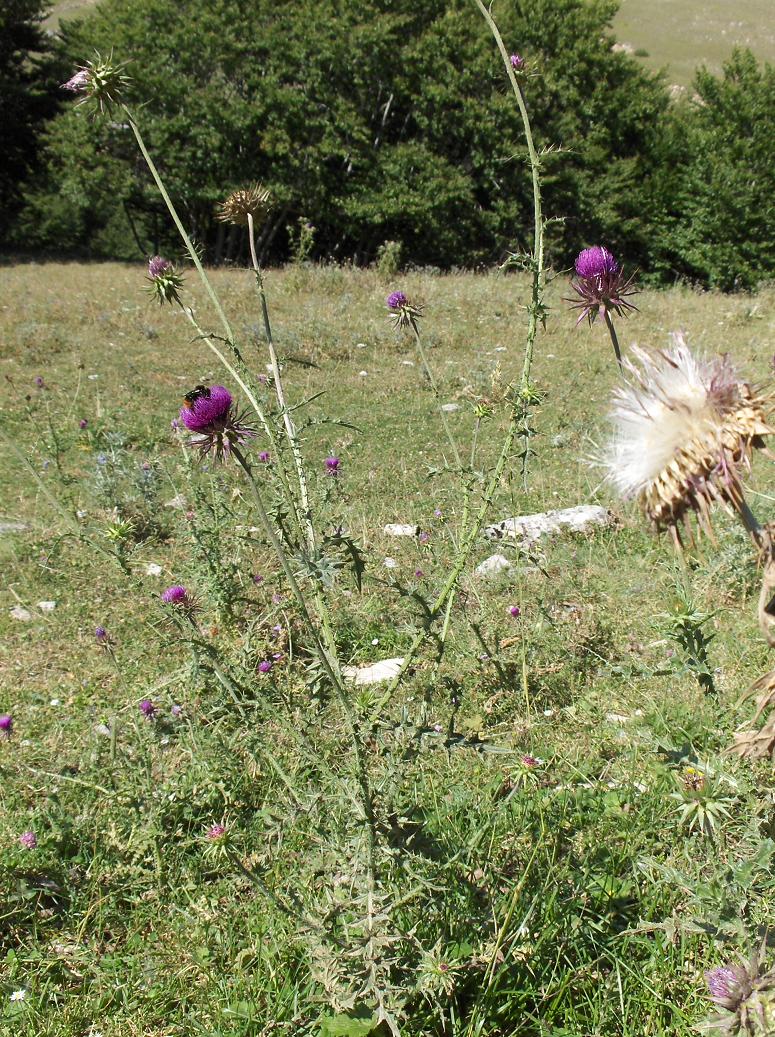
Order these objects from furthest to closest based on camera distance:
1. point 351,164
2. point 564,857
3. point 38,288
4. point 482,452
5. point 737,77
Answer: point 351,164
point 737,77
point 38,288
point 482,452
point 564,857

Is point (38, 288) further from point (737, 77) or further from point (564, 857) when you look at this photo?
point (737, 77)

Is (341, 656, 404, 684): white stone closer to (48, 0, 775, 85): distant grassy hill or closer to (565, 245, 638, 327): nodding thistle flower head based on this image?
(565, 245, 638, 327): nodding thistle flower head

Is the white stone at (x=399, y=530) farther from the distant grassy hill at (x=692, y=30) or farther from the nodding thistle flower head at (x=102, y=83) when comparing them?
the distant grassy hill at (x=692, y=30)

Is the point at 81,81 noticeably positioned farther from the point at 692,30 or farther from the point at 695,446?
the point at 692,30

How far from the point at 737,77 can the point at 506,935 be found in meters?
21.8

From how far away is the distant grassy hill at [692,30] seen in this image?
44250 mm

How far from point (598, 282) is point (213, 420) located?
42.4 inches

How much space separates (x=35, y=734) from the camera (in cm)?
285

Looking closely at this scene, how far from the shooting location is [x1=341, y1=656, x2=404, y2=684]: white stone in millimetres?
3072

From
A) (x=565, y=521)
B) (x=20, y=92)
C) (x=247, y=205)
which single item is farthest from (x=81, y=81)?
(x=20, y=92)

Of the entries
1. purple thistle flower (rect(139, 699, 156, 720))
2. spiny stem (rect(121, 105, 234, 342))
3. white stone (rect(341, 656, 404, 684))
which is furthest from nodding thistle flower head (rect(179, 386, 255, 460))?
white stone (rect(341, 656, 404, 684))

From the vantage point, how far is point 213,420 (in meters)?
1.62

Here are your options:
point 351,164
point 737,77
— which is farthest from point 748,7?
point 351,164

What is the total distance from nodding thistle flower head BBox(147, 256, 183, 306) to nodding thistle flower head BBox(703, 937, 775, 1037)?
1789 mm
